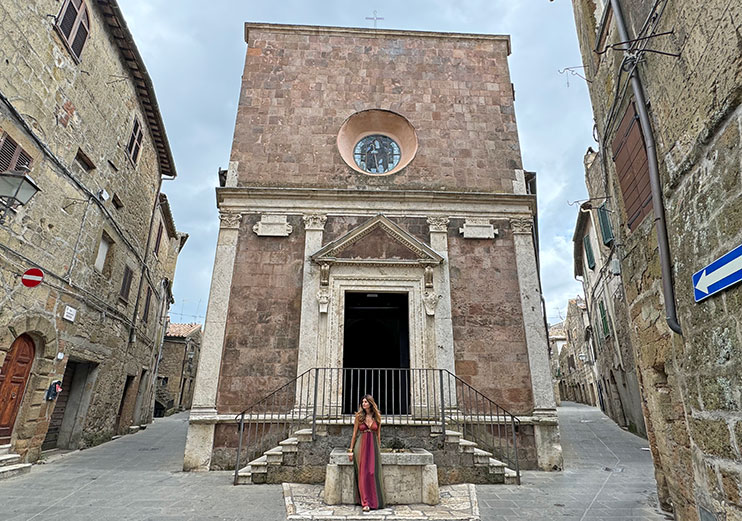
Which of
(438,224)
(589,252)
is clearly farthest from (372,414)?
(589,252)

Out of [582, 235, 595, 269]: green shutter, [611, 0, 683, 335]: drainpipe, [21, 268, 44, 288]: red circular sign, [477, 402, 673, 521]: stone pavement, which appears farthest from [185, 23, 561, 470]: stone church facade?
[582, 235, 595, 269]: green shutter

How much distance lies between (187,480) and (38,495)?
1922mm

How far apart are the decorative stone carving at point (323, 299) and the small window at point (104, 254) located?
6.01m

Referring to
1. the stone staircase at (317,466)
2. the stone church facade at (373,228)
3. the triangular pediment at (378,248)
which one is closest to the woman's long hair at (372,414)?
the stone staircase at (317,466)

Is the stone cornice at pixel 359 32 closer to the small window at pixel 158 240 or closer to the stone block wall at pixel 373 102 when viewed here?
the stone block wall at pixel 373 102

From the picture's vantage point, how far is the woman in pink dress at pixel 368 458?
5027mm

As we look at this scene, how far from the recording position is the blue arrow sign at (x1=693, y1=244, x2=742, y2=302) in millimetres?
2584

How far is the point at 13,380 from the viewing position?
7480mm

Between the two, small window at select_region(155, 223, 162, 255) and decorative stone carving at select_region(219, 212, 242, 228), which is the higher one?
small window at select_region(155, 223, 162, 255)

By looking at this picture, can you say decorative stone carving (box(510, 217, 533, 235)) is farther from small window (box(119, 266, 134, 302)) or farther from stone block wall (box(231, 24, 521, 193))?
small window (box(119, 266, 134, 302))

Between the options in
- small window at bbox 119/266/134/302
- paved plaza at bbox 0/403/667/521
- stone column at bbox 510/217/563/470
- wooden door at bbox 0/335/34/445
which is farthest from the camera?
small window at bbox 119/266/134/302

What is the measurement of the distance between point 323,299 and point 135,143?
823cm

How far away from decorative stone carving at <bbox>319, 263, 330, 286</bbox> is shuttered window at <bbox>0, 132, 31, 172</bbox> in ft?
17.8

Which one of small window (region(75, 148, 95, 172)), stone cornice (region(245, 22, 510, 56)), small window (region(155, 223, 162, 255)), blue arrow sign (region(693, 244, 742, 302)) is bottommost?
blue arrow sign (region(693, 244, 742, 302))
